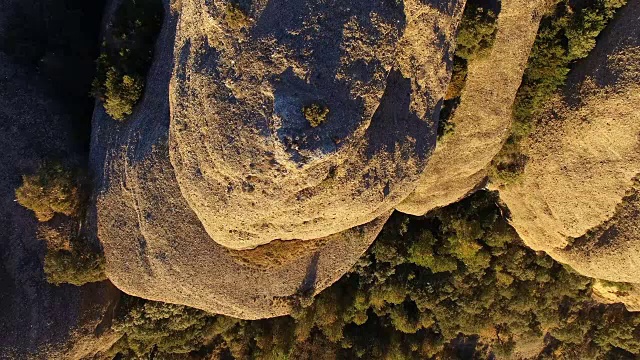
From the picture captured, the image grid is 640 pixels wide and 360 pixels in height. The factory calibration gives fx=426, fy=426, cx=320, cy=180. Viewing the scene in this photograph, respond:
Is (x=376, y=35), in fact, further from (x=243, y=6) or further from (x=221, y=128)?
(x=221, y=128)

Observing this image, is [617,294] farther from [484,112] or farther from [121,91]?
[121,91]

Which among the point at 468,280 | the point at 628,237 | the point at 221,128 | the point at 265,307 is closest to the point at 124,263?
the point at 265,307

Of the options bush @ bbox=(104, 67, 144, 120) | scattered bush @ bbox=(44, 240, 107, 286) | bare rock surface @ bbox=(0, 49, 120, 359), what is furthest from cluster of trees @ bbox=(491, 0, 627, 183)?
bare rock surface @ bbox=(0, 49, 120, 359)

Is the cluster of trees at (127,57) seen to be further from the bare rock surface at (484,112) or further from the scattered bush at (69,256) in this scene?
the bare rock surface at (484,112)

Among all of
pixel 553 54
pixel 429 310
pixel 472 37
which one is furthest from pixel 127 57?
pixel 429 310

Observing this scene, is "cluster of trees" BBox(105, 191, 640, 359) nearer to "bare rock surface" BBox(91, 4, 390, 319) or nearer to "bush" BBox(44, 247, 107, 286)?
"bare rock surface" BBox(91, 4, 390, 319)

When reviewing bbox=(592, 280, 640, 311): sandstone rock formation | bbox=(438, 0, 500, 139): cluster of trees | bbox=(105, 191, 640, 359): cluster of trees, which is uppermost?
bbox=(438, 0, 500, 139): cluster of trees
